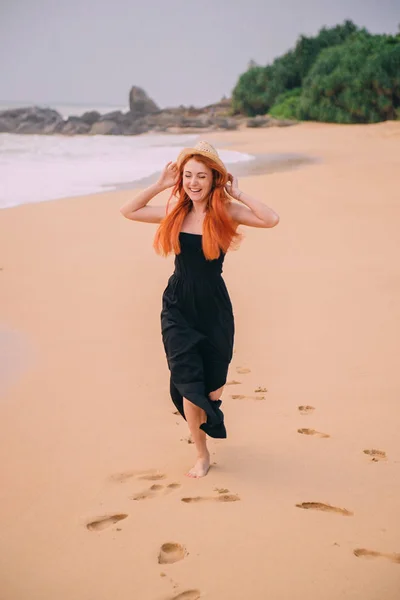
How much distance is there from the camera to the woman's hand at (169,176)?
352 cm

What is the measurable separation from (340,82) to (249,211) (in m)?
37.6

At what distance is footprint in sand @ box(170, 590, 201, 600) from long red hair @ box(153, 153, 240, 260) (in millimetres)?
1496

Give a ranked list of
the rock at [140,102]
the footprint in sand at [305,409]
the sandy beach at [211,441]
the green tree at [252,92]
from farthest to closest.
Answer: the rock at [140,102] < the green tree at [252,92] < the footprint in sand at [305,409] < the sandy beach at [211,441]

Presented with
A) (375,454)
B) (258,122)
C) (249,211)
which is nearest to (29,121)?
(258,122)

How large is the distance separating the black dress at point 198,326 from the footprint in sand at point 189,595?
933 millimetres

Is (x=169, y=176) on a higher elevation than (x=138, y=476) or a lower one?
higher

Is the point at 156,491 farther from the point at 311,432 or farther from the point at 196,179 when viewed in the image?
the point at 196,179

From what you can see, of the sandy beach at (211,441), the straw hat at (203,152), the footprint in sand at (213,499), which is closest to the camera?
the sandy beach at (211,441)

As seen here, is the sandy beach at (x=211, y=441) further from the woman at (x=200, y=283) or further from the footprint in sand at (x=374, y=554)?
the woman at (x=200, y=283)

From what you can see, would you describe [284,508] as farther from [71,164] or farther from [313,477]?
[71,164]

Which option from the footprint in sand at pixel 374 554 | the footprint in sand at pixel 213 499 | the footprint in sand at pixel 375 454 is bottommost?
the footprint in sand at pixel 213 499

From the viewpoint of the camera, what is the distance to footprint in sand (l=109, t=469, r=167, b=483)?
3429mm

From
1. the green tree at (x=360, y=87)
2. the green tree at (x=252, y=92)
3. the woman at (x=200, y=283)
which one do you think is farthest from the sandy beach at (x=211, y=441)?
the green tree at (x=252, y=92)

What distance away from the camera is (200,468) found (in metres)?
3.47
